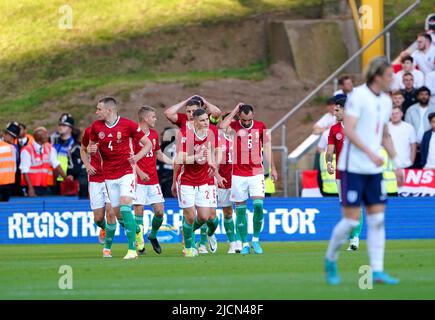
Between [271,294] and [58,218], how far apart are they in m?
15.8

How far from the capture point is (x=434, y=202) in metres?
26.8

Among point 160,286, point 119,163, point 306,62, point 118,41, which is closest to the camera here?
point 160,286

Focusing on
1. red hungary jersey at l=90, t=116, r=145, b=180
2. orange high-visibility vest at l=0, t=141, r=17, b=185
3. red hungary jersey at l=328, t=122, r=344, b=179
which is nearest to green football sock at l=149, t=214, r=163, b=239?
red hungary jersey at l=90, t=116, r=145, b=180

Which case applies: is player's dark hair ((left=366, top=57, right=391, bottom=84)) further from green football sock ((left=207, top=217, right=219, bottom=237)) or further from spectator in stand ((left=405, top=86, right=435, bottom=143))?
spectator in stand ((left=405, top=86, right=435, bottom=143))

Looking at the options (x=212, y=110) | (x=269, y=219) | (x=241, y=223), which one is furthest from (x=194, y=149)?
(x=269, y=219)

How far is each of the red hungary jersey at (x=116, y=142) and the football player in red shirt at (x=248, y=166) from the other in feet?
7.07

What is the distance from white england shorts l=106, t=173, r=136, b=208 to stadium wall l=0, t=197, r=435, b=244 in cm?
732

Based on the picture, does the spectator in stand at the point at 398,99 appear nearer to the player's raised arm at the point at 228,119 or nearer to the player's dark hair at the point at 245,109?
the player's raised arm at the point at 228,119

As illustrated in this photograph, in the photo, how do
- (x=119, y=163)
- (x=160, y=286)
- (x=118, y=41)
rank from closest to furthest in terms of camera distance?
(x=160, y=286), (x=119, y=163), (x=118, y=41)

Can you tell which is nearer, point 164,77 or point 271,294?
point 271,294

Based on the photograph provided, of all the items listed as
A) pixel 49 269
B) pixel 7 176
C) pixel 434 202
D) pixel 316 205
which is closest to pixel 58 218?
pixel 7 176

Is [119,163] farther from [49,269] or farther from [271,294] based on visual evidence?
[271,294]

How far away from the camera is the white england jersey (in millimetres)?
13367

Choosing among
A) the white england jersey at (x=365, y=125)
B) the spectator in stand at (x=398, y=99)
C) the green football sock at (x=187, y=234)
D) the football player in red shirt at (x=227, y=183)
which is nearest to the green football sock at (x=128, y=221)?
the green football sock at (x=187, y=234)
